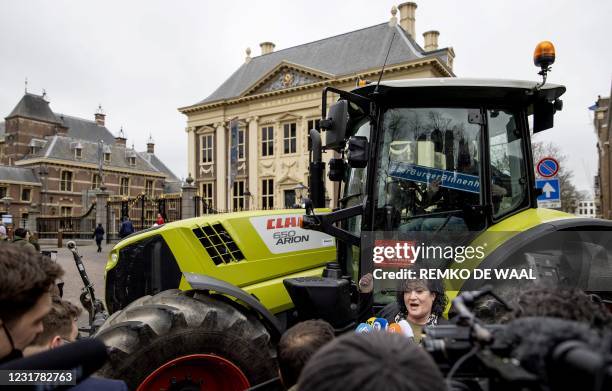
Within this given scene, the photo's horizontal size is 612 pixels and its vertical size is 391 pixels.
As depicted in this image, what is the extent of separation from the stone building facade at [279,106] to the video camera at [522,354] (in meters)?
29.1

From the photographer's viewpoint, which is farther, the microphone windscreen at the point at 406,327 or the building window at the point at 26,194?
the building window at the point at 26,194

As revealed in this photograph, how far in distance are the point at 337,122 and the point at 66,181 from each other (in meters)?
55.8

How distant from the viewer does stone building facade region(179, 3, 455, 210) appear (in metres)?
32.2

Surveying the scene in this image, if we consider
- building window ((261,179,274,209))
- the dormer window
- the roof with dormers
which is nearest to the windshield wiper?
the roof with dormers

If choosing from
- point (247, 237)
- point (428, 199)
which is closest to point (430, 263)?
point (428, 199)

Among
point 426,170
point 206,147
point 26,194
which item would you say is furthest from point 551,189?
point 26,194

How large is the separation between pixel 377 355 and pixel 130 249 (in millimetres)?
3395

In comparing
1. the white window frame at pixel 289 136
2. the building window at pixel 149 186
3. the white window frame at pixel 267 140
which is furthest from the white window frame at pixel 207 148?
the building window at pixel 149 186

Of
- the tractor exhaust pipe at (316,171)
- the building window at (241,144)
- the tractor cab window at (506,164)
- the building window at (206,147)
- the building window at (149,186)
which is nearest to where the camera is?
the tractor cab window at (506,164)

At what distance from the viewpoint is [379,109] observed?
3.75m

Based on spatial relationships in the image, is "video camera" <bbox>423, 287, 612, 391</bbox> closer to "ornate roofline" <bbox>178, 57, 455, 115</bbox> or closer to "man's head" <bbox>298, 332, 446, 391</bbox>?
"man's head" <bbox>298, 332, 446, 391</bbox>

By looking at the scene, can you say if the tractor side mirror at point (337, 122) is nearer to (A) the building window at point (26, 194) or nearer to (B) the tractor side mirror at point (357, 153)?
(B) the tractor side mirror at point (357, 153)

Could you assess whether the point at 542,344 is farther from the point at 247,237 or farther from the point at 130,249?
the point at 130,249

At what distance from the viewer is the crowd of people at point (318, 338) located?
1.05 m
